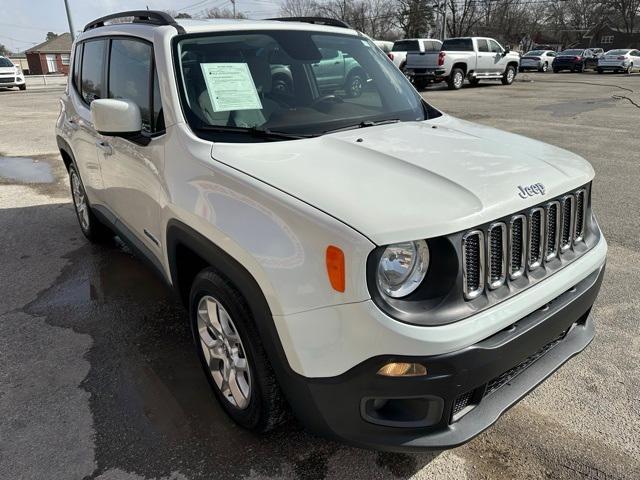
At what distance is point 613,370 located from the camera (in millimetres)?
2926

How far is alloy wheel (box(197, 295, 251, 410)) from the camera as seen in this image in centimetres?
236

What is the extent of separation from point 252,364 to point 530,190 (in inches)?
52.0

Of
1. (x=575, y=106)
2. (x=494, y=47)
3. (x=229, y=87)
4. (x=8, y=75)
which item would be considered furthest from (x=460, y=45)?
(x=8, y=75)

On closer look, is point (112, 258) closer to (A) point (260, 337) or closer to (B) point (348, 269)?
(A) point (260, 337)

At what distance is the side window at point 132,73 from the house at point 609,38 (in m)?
75.9

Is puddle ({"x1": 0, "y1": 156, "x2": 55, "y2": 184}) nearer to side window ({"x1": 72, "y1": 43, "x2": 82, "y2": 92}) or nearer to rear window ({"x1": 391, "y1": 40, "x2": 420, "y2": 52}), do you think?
side window ({"x1": 72, "y1": 43, "x2": 82, "y2": 92})

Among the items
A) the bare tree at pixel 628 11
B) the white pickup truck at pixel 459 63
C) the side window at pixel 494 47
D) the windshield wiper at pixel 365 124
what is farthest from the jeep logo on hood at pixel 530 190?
the bare tree at pixel 628 11

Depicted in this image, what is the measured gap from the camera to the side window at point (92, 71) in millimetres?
3824

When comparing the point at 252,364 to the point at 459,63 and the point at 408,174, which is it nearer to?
the point at 408,174

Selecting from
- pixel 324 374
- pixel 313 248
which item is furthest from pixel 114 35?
pixel 324 374

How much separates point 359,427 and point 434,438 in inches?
10.8

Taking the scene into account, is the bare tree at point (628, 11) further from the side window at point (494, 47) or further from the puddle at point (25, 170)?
the puddle at point (25, 170)

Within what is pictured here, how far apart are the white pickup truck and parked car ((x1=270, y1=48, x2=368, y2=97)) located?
17857 millimetres

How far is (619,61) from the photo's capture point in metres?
33.0
